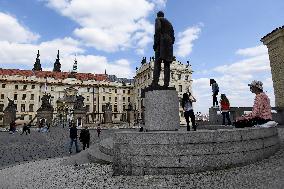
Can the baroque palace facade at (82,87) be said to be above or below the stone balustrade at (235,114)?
above

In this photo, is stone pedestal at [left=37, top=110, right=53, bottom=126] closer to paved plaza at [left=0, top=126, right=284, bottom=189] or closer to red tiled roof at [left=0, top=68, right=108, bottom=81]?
paved plaza at [left=0, top=126, right=284, bottom=189]

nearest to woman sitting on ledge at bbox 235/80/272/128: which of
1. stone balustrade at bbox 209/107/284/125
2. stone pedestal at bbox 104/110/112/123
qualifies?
stone balustrade at bbox 209/107/284/125

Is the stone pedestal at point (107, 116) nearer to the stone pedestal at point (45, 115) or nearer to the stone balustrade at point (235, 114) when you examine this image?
the stone pedestal at point (45, 115)

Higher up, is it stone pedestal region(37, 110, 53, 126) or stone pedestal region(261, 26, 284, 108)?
stone pedestal region(261, 26, 284, 108)

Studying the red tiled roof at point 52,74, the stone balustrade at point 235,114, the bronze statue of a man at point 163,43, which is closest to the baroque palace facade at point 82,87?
the red tiled roof at point 52,74

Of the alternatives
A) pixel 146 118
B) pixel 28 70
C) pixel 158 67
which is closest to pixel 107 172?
pixel 146 118

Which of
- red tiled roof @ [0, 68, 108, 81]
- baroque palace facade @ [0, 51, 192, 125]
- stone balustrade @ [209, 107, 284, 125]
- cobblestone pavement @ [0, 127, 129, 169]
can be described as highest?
red tiled roof @ [0, 68, 108, 81]

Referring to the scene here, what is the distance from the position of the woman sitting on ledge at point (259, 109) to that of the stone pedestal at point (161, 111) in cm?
214

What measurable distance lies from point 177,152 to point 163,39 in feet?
14.4

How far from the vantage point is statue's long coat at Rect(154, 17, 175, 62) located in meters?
8.03

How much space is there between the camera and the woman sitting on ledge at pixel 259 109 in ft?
21.2

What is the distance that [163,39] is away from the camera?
802 centimetres

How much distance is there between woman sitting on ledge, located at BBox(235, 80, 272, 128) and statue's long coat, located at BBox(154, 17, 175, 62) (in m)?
2.88

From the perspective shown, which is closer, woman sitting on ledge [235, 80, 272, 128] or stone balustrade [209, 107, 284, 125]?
woman sitting on ledge [235, 80, 272, 128]
